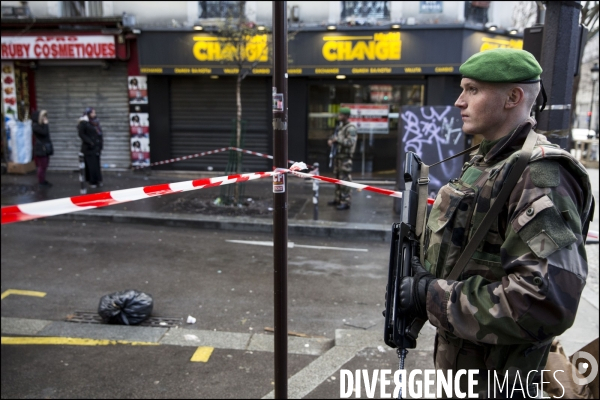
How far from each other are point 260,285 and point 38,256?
11.4 ft

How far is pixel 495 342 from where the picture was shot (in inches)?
66.0

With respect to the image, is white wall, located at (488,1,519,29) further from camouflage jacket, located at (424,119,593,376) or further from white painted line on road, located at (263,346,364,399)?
camouflage jacket, located at (424,119,593,376)

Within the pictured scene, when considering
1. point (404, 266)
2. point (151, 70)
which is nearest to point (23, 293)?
point (404, 266)

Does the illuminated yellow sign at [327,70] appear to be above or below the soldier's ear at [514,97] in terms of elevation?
above

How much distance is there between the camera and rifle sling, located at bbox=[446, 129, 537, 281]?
66.8 inches

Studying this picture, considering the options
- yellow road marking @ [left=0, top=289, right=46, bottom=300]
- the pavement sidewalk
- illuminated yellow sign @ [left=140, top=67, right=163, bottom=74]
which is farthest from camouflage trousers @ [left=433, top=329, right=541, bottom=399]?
illuminated yellow sign @ [left=140, top=67, right=163, bottom=74]

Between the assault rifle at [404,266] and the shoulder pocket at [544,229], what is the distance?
0.49 metres

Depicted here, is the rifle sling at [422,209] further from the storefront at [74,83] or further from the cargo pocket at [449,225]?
the storefront at [74,83]

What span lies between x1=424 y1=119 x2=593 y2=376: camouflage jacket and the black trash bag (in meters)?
3.75

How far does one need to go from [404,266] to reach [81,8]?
15529mm

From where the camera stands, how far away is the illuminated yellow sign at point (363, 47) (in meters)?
12.9

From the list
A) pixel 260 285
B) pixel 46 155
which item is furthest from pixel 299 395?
pixel 46 155

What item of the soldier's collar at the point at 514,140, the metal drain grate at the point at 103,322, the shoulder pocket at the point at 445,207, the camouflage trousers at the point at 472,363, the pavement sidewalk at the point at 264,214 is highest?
the soldier's collar at the point at 514,140

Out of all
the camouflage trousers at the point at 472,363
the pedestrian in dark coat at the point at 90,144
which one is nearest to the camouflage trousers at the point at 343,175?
the pedestrian in dark coat at the point at 90,144
